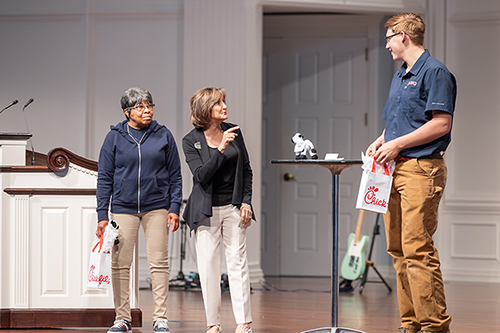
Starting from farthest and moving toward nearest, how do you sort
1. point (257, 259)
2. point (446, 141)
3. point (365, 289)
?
point (257, 259), point (365, 289), point (446, 141)

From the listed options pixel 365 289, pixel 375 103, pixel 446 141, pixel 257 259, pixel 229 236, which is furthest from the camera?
pixel 375 103

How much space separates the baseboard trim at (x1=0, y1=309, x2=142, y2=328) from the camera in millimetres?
3627

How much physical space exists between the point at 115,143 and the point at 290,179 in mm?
3930

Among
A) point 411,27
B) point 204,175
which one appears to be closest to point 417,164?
point 411,27

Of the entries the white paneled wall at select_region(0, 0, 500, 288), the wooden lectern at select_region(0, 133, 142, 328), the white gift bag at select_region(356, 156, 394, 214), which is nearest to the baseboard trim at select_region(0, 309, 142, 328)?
the wooden lectern at select_region(0, 133, 142, 328)

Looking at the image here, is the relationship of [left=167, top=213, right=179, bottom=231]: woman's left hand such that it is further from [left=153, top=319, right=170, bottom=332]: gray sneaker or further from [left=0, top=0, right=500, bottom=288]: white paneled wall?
[left=0, top=0, right=500, bottom=288]: white paneled wall

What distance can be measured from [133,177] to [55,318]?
99 centimetres

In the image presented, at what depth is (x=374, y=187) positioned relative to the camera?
2762mm

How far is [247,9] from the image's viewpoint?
621cm

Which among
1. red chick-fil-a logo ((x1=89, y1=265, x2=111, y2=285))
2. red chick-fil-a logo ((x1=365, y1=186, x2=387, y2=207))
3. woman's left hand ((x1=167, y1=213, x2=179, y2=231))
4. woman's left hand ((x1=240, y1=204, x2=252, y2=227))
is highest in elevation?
red chick-fil-a logo ((x1=365, y1=186, x2=387, y2=207))

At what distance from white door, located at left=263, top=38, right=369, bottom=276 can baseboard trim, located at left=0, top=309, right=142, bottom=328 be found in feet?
12.0

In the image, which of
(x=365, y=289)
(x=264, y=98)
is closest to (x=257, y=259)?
(x=365, y=289)

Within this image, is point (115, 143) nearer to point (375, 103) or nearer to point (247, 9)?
point (247, 9)

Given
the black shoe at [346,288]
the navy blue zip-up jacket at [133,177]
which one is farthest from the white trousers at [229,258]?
the black shoe at [346,288]
